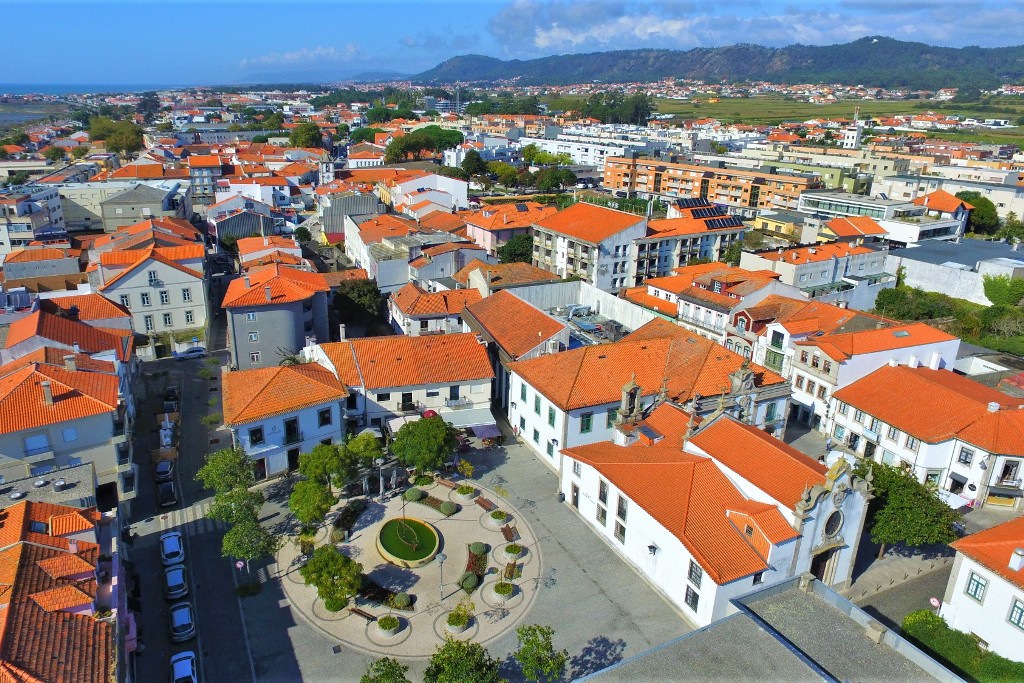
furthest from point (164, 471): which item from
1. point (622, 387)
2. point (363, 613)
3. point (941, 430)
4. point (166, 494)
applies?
point (941, 430)

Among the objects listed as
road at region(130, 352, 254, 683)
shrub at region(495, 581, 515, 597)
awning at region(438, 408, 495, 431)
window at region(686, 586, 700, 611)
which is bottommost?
road at region(130, 352, 254, 683)

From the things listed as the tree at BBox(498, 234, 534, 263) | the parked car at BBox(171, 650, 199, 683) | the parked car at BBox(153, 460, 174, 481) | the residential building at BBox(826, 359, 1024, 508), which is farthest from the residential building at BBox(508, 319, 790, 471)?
the tree at BBox(498, 234, 534, 263)

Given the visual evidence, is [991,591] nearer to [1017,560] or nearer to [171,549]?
[1017,560]

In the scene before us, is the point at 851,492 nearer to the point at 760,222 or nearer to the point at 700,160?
the point at 760,222

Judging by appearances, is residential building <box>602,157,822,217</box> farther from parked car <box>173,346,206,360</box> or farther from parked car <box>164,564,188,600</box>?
parked car <box>164,564,188,600</box>

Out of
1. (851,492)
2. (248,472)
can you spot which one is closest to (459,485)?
(248,472)
